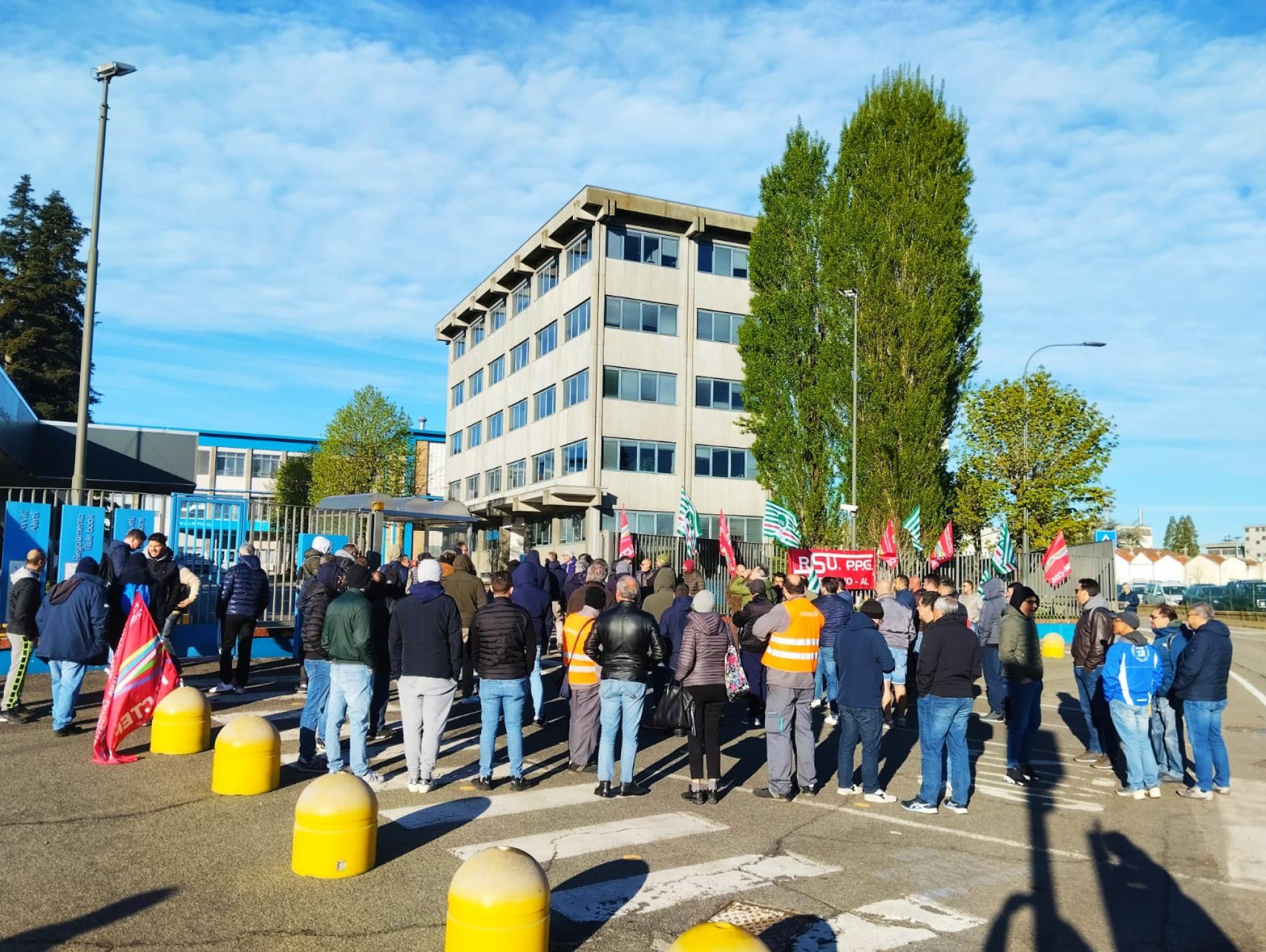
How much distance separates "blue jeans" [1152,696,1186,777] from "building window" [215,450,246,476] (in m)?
86.5

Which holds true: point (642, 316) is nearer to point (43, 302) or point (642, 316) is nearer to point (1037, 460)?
point (1037, 460)

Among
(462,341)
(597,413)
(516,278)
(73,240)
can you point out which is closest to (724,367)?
(597,413)

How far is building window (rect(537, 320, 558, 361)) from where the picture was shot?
4522 cm

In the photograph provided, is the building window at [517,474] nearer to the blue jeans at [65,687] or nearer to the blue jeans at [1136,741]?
the blue jeans at [65,687]

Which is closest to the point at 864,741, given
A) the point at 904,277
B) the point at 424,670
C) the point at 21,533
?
the point at 424,670

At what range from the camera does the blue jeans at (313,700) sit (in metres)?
9.55

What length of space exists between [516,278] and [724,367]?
1285 cm

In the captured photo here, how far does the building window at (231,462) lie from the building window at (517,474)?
46.1 metres

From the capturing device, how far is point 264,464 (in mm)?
89875

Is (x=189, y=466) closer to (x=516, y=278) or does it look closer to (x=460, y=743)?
(x=516, y=278)

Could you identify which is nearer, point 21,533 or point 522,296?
point 21,533

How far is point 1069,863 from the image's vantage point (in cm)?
757

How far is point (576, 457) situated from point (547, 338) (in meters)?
6.83

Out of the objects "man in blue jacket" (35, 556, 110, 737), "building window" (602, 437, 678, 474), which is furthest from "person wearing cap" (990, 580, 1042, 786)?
"building window" (602, 437, 678, 474)
